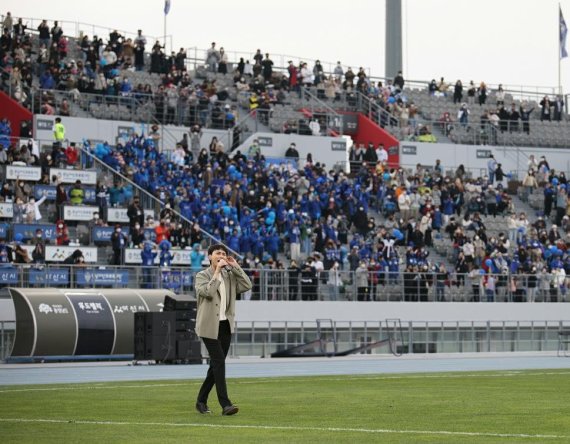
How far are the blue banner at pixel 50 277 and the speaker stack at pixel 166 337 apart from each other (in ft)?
14.2

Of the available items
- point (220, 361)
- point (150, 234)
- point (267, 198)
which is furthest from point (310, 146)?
point (220, 361)

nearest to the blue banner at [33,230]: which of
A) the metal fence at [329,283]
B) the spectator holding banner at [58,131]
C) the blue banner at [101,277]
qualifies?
the metal fence at [329,283]

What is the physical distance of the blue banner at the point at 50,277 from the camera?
35969mm

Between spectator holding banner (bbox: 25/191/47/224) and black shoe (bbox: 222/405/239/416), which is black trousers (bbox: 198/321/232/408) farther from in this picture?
spectator holding banner (bbox: 25/191/47/224)

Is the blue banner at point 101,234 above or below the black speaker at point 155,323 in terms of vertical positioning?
above

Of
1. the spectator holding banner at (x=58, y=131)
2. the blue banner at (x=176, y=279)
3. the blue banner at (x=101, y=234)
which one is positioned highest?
the spectator holding banner at (x=58, y=131)

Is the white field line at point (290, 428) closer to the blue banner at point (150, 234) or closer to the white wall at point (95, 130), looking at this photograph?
the blue banner at point (150, 234)

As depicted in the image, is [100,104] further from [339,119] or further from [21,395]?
[21,395]

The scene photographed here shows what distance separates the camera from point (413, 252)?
46781 millimetres

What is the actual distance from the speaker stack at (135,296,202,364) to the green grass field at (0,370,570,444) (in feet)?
29.9

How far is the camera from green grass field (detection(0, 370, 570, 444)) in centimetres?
1270

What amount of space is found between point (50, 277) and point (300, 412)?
21642 mm

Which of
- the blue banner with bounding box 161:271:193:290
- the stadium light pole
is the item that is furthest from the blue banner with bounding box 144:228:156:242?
the stadium light pole

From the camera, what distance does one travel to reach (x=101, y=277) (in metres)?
37.6
